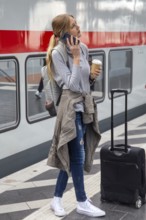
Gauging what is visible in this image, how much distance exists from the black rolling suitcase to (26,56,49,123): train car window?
1539 millimetres

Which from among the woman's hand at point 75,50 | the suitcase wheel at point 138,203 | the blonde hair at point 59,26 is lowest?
the suitcase wheel at point 138,203

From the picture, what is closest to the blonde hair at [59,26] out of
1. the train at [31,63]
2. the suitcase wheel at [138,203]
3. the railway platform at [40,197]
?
the train at [31,63]

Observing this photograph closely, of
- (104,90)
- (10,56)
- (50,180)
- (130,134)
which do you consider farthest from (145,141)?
(10,56)

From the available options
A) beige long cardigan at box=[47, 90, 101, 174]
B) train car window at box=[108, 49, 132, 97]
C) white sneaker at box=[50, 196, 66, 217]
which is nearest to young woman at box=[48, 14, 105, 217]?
beige long cardigan at box=[47, 90, 101, 174]

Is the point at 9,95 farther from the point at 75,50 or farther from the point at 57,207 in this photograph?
the point at 75,50

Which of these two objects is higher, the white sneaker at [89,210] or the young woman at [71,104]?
the young woman at [71,104]

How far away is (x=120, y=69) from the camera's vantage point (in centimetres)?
841

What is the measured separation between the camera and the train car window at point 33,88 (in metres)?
5.71

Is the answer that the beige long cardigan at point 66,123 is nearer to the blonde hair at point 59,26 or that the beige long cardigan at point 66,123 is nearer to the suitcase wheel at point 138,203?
the blonde hair at point 59,26

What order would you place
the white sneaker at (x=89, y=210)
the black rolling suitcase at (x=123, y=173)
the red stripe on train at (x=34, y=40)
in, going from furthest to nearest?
the red stripe on train at (x=34, y=40)
the black rolling suitcase at (x=123, y=173)
the white sneaker at (x=89, y=210)

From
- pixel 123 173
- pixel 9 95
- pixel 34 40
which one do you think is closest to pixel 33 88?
pixel 9 95

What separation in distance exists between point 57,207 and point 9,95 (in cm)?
169

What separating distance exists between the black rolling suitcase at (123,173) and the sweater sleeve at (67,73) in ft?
1.98

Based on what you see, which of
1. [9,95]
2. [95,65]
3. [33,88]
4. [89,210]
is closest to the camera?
[95,65]
